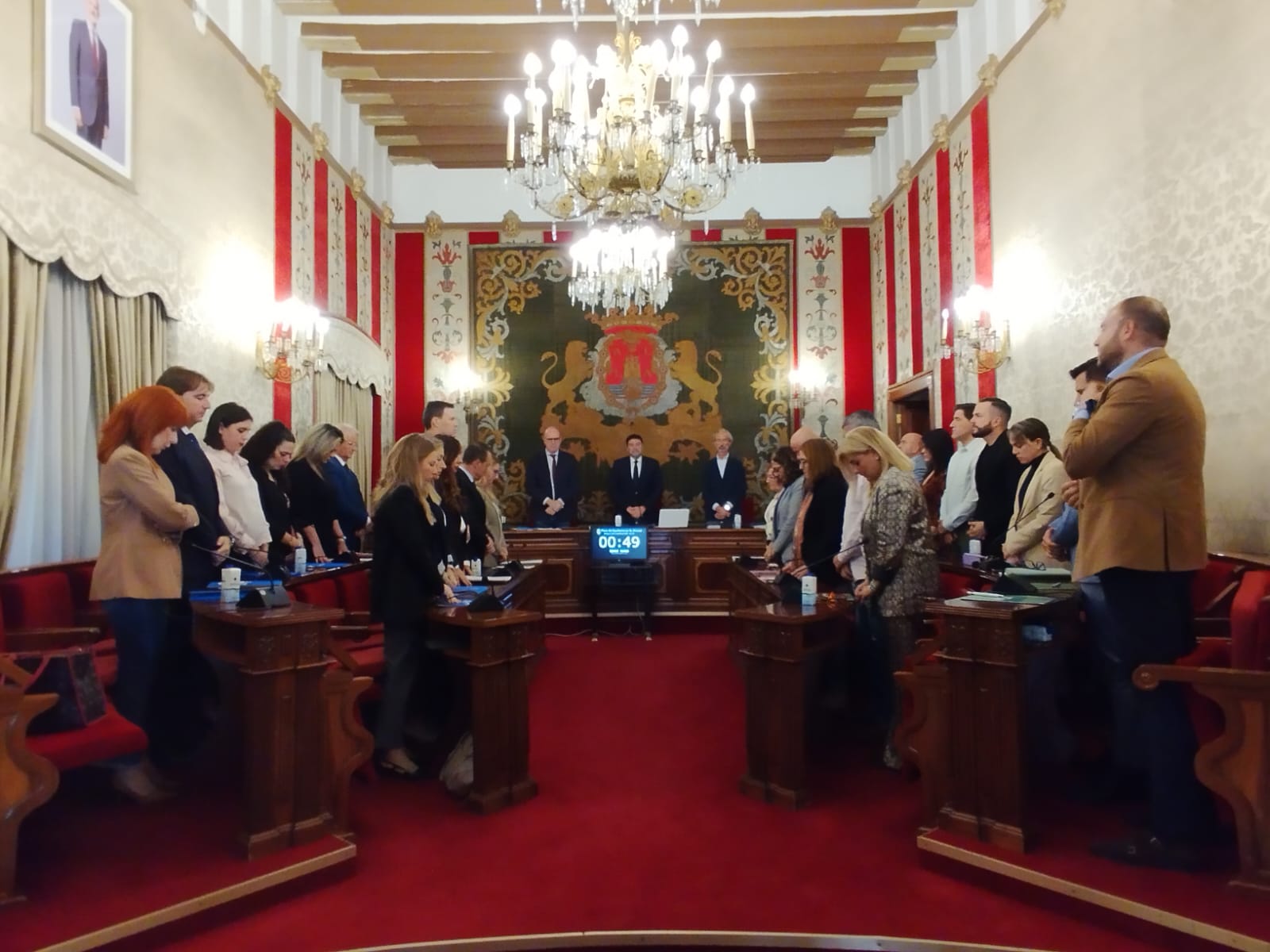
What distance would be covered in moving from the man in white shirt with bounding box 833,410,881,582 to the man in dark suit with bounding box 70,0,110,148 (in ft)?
13.9

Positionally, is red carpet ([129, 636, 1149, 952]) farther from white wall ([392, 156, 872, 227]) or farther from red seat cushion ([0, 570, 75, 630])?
white wall ([392, 156, 872, 227])

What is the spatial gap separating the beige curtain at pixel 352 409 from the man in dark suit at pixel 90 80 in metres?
3.06

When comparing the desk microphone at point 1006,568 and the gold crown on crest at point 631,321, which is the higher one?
the gold crown on crest at point 631,321

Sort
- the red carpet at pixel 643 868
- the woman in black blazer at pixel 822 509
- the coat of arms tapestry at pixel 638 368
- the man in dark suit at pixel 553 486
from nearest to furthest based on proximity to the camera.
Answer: the red carpet at pixel 643 868
the woman in black blazer at pixel 822 509
the man in dark suit at pixel 553 486
the coat of arms tapestry at pixel 638 368

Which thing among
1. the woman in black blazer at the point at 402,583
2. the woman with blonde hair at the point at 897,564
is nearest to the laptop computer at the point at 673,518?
the woman with blonde hair at the point at 897,564

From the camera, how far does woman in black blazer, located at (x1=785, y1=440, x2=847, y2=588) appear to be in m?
4.64

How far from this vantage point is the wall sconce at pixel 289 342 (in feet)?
20.8

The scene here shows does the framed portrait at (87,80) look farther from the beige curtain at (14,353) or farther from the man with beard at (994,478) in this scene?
the man with beard at (994,478)

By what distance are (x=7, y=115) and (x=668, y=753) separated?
433 centimetres

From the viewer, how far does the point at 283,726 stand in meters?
3.03

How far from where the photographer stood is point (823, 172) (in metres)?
9.95

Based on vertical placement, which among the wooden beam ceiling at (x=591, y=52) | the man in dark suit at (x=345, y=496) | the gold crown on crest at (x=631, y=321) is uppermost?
the wooden beam ceiling at (x=591, y=52)

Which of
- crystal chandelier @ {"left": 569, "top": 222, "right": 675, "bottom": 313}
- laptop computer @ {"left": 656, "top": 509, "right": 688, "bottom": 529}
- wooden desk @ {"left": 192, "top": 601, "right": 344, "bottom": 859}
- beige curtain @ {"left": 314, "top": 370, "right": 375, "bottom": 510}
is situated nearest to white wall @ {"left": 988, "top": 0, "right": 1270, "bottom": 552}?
crystal chandelier @ {"left": 569, "top": 222, "right": 675, "bottom": 313}

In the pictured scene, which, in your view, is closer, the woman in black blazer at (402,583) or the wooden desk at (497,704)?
the wooden desk at (497,704)
